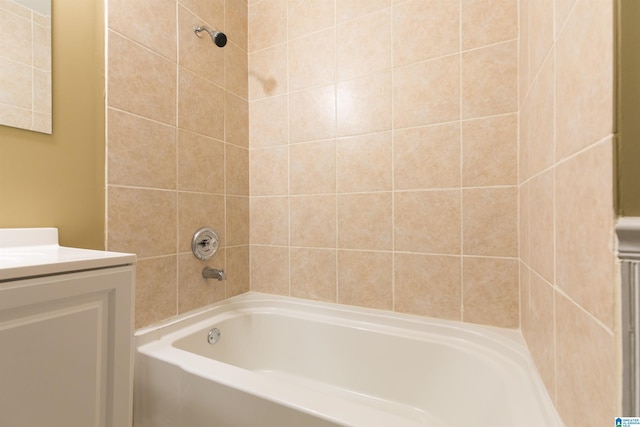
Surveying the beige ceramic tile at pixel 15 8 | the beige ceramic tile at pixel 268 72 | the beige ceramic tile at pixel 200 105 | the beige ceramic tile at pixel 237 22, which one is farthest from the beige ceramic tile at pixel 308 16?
the beige ceramic tile at pixel 15 8

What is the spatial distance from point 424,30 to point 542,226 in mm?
930

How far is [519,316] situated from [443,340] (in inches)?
11.3

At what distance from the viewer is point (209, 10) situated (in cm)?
134

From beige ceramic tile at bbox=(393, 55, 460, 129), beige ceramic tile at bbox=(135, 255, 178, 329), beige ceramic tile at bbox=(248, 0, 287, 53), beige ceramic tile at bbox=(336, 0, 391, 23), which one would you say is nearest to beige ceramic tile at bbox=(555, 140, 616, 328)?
beige ceramic tile at bbox=(393, 55, 460, 129)

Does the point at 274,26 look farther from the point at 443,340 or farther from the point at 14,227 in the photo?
the point at 443,340

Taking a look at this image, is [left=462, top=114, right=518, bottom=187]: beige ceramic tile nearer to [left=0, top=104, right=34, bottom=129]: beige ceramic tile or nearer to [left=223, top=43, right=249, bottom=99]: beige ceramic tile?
[left=223, top=43, right=249, bottom=99]: beige ceramic tile

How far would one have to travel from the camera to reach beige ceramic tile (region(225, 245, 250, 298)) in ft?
4.72

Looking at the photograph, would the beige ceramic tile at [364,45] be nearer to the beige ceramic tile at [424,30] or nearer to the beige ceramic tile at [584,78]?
the beige ceramic tile at [424,30]

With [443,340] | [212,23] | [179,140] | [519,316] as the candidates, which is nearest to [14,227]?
[179,140]

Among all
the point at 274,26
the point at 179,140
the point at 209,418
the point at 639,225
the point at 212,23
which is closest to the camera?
the point at 639,225

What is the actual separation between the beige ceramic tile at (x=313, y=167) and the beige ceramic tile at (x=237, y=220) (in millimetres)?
292

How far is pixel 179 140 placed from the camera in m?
1.19

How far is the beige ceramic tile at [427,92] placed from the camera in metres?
1.12

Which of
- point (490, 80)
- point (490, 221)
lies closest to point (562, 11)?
point (490, 80)
